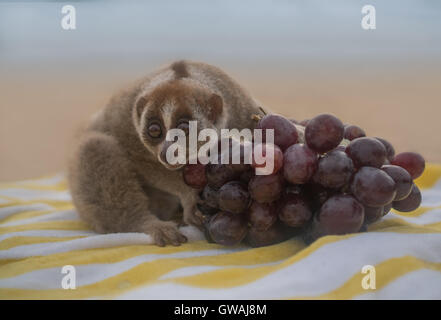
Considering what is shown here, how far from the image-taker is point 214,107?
5.11 ft

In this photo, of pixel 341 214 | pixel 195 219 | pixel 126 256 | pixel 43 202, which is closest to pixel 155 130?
pixel 195 219

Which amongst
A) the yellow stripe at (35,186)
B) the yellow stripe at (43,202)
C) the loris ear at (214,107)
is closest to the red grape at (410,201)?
the loris ear at (214,107)

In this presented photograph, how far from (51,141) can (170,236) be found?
2.08m

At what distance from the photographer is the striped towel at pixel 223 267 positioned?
92cm

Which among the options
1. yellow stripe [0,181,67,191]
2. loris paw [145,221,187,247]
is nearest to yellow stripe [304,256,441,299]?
loris paw [145,221,187,247]

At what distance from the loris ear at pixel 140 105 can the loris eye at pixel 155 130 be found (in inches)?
3.9

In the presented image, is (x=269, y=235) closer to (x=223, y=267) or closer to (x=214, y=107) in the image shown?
(x=223, y=267)

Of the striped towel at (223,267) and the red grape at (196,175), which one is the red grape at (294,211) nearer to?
the striped towel at (223,267)

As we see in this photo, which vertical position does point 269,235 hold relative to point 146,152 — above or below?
below

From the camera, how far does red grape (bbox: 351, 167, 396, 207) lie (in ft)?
3.49

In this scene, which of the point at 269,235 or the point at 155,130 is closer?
the point at 269,235

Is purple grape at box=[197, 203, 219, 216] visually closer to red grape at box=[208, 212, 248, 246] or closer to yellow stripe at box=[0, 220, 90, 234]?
red grape at box=[208, 212, 248, 246]

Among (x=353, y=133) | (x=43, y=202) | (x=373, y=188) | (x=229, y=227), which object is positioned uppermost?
(x=353, y=133)

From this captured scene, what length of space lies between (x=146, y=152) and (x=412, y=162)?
2.86 feet
